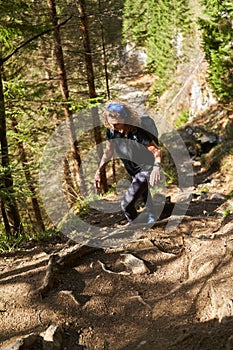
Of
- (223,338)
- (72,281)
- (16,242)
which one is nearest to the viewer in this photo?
(223,338)

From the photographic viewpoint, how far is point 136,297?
166 inches

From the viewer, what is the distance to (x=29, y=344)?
3.13 meters

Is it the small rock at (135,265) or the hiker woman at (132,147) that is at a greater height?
the hiker woman at (132,147)

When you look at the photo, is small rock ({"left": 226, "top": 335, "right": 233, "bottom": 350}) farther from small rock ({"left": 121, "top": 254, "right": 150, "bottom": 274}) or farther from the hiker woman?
the hiker woman

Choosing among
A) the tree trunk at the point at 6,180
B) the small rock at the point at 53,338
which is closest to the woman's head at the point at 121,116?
the tree trunk at the point at 6,180

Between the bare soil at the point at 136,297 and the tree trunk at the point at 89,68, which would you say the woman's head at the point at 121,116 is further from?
the tree trunk at the point at 89,68

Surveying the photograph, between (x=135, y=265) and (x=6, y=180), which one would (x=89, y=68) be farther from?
(x=135, y=265)

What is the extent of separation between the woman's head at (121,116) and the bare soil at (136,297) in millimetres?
2032

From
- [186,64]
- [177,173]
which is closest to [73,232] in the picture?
[177,173]

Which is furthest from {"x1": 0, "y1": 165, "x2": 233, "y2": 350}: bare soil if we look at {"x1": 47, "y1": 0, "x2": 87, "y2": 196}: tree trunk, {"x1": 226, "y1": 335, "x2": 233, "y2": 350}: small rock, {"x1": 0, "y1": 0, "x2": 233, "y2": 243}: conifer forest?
{"x1": 47, "y1": 0, "x2": 87, "y2": 196}: tree trunk

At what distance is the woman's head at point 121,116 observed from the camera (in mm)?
5363

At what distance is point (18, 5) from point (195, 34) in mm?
26524

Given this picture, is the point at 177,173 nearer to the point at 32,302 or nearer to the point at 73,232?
the point at 73,232

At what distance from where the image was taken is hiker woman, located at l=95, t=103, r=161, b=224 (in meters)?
5.39
